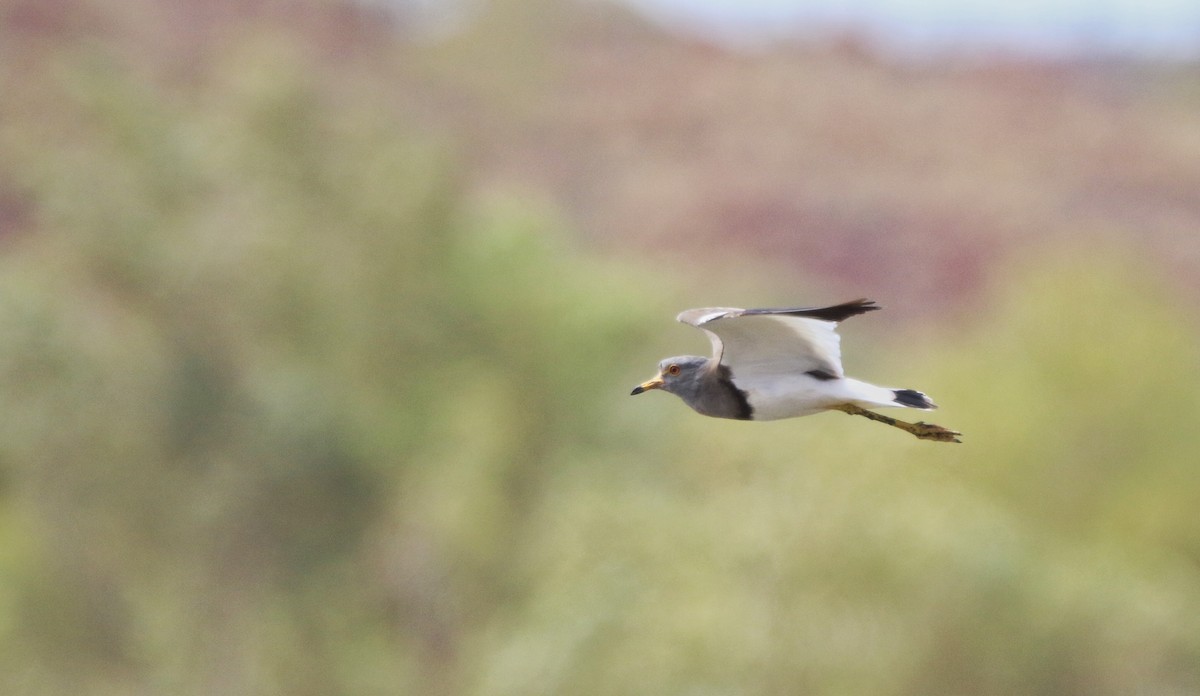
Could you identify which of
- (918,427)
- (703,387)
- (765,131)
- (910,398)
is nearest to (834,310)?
(910,398)

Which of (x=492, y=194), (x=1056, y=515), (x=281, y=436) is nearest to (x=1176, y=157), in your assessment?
(x=492, y=194)

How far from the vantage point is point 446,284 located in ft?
134

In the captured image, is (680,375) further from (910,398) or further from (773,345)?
(910,398)

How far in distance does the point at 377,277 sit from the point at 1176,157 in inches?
3001

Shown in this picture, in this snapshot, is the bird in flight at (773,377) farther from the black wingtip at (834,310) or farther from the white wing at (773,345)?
the black wingtip at (834,310)

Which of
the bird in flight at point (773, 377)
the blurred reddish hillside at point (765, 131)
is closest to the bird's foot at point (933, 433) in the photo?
the bird in flight at point (773, 377)

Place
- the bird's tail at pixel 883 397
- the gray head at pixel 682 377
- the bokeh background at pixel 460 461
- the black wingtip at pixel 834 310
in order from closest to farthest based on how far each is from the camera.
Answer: the black wingtip at pixel 834 310
the bird's tail at pixel 883 397
the gray head at pixel 682 377
the bokeh background at pixel 460 461

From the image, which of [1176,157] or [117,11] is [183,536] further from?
[1176,157]

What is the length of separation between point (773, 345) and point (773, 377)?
180 millimetres

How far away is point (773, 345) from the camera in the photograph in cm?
859

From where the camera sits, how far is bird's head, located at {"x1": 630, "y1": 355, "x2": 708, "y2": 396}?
8.67 metres

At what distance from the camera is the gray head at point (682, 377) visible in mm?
8641

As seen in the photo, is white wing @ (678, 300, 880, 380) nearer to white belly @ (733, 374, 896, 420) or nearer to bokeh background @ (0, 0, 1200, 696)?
white belly @ (733, 374, 896, 420)

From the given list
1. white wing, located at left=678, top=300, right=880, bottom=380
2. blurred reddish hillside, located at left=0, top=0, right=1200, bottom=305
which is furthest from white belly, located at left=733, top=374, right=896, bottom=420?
blurred reddish hillside, located at left=0, top=0, right=1200, bottom=305
